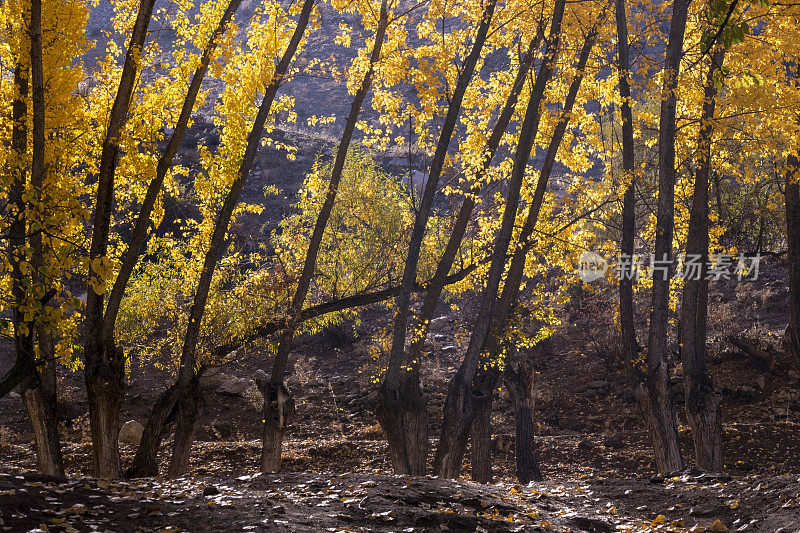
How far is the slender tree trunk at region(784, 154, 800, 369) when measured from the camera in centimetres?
1203

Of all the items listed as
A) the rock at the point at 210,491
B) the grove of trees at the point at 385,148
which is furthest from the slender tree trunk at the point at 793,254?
the rock at the point at 210,491

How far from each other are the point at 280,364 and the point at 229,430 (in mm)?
6005

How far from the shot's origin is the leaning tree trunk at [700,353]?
8.57 metres

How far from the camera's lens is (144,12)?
618cm

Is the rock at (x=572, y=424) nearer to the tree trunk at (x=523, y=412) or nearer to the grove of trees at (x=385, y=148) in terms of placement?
the tree trunk at (x=523, y=412)

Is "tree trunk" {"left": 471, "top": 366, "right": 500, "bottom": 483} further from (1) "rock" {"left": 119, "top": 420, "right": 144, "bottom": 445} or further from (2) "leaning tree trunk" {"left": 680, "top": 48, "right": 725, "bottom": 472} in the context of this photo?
(1) "rock" {"left": 119, "top": 420, "right": 144, "bottom": 445}

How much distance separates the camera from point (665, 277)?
788cm

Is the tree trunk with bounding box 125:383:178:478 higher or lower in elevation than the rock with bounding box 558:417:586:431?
higher

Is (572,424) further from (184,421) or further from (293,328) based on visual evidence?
(184,421)

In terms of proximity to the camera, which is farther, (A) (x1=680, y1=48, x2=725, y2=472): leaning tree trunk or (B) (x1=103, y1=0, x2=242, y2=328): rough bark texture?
(A) (x1=680, y1=48, x2=725, y2=472): leaning tree trunk

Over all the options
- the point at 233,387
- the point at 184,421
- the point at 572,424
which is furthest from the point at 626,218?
the point at 233,387

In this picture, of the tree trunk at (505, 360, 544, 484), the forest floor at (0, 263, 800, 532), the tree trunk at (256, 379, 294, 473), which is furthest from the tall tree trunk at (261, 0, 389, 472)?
the tree trunk at (505, 360, 544, 484)

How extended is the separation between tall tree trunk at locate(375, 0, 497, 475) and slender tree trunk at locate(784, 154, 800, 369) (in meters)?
6.77

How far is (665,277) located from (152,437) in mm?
6663
